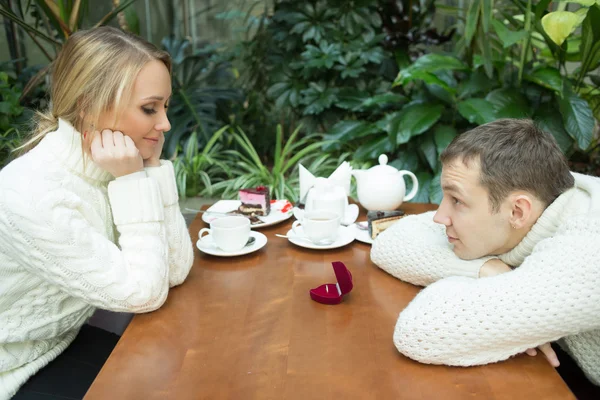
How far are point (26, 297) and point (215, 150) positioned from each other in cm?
307

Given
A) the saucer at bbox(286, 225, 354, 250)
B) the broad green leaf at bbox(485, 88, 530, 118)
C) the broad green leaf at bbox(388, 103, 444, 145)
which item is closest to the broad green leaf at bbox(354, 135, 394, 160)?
the broad green leaf at bbox(388, 103, 444, 145)

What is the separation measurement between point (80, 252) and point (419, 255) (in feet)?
2.65

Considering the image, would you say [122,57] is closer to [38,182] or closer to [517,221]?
[38,182]

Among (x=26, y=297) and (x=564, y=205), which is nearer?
(x=564, y=205)

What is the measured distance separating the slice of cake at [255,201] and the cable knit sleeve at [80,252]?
630mm

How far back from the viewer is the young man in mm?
910

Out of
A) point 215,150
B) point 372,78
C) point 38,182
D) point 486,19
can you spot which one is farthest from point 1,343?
point 372,78

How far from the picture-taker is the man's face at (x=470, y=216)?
1125mm

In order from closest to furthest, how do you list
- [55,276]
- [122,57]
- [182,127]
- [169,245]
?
[55,276] → [122,57] → [169,245] → [182,127]

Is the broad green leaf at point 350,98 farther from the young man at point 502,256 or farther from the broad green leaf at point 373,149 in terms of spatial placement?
the young man at point 502,256

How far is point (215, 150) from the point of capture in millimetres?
4230

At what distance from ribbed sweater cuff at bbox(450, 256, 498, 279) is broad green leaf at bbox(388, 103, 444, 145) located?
1.86m

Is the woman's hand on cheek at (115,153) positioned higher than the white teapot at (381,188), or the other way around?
the woman's hand on cheek at (115,153)

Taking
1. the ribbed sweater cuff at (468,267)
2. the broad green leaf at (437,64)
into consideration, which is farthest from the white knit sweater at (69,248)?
the broad green leaf at (437,64)
